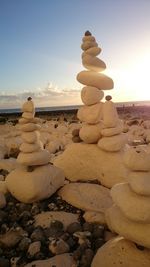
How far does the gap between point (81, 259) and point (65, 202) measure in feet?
6.23

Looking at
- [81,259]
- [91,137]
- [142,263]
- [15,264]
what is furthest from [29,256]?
[91,137]

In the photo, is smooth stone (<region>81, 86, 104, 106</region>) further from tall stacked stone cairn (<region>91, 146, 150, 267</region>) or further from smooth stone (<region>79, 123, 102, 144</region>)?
tall stacked stone cairn (<region>91, 146, 150, 267</region>)

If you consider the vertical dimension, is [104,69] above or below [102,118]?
above

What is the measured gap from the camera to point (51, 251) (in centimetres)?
538

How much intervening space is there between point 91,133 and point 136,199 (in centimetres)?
332

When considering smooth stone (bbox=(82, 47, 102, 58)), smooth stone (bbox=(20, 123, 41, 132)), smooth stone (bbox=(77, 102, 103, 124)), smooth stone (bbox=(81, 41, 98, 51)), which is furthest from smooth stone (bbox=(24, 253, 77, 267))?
smooth stone (bbox=(81, 41, 98, 51))

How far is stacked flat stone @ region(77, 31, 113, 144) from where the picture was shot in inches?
314

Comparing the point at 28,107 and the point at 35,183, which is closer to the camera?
the point at 35,183

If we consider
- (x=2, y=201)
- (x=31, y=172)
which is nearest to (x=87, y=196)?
(x=31, y=172)

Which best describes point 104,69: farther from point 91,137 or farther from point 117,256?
point 117,256

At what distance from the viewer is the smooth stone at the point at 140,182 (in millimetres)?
4685

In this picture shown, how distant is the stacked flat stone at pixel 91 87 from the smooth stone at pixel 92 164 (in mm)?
290

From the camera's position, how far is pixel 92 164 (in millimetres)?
8023

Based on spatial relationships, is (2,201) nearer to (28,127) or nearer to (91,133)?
(28,127)
